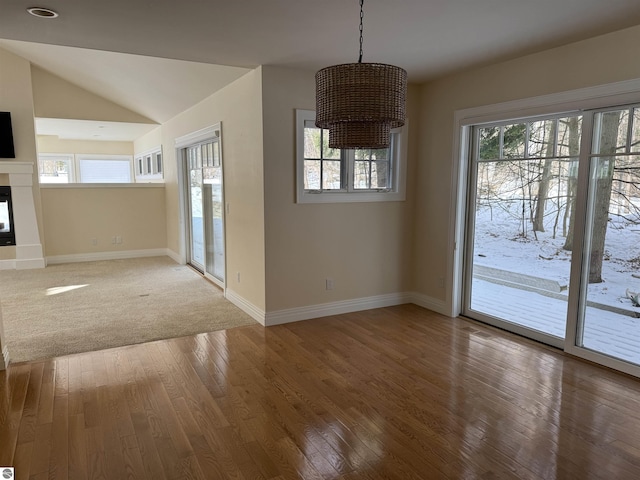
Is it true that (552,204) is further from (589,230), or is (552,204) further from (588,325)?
(588,325)

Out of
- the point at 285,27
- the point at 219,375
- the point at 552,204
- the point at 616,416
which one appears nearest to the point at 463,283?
the point at 552,204

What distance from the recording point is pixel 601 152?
10.7ft

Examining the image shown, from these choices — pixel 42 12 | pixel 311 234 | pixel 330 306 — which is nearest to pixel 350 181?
pixel 311 234

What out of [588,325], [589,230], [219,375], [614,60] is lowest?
[219,375]

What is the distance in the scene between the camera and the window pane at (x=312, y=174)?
4270 mm

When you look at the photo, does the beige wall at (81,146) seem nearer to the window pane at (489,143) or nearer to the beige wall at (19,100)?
the beige wall at (19,100)

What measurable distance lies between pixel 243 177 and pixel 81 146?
27.2 feet

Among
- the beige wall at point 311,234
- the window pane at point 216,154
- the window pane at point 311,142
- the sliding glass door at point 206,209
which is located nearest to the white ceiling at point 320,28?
the beige wall at point 311,234

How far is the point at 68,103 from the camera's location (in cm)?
717

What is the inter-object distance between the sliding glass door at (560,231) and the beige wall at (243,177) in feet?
7.02

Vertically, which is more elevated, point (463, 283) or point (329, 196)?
point (329, 196)

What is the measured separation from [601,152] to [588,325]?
1360mm

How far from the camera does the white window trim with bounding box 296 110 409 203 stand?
4.15m

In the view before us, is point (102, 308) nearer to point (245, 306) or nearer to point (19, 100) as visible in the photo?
point (245, 306)
